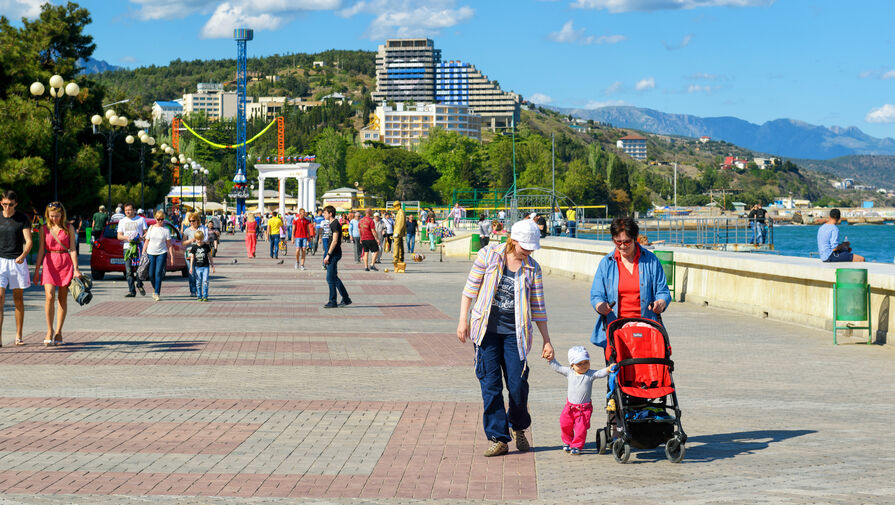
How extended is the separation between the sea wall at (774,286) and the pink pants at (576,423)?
24.6ft

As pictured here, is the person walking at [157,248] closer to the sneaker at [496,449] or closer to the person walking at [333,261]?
the person walking at [333,261]

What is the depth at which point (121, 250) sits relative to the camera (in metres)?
25.5

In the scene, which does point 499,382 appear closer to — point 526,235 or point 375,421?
point 526,235

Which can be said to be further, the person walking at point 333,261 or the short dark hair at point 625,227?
the person walking at point 333,261

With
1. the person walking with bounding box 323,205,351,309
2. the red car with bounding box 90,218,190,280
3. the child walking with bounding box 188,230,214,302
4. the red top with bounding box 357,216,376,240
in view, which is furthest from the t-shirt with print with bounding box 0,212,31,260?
the red top with bounding box 357,216,376,240

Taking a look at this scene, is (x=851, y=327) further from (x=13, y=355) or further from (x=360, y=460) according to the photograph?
(x=13, y=355)

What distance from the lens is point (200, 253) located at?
64.7 ft

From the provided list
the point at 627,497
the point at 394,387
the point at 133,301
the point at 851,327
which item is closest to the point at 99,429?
the point at 394,387

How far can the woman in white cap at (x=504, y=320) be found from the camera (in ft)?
24.0

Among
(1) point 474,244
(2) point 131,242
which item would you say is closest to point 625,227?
(2) point 131,242

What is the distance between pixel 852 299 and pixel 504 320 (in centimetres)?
784

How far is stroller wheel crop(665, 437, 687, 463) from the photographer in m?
7.10

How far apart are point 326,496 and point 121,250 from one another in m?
20.4

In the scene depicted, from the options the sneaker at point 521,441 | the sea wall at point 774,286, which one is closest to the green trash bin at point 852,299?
the sea wall at point 774,286
